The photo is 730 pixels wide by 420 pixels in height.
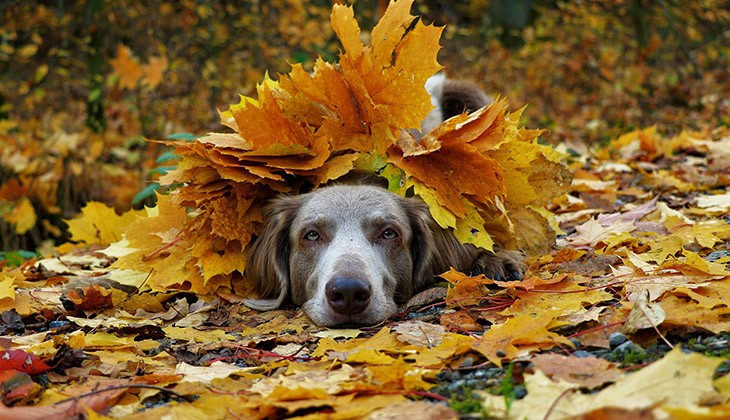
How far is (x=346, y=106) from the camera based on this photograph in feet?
13.9

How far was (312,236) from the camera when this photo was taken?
13.9 feet

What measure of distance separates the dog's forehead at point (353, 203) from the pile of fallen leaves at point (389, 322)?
13cm

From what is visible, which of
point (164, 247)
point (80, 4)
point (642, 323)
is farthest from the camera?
point (80, 4)

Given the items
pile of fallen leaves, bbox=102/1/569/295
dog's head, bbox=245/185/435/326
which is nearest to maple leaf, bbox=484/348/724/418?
dog's head, bbox=245/185/435/326

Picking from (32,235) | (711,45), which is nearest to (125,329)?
(32,235)

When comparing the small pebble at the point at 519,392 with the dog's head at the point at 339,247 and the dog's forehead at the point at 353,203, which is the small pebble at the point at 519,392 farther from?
the dog's forehead at the point at 353,203

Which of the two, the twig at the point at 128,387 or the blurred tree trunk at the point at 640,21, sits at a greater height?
the blurred tree trunk at the point at 640,21

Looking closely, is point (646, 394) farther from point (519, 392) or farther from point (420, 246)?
point (420, 246)

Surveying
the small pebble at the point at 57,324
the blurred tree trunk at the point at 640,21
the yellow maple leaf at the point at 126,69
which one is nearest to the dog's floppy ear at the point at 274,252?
the small pebble at the point at 57,324

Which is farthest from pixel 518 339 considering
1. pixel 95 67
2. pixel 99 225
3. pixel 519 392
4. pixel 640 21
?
pixel 640 21

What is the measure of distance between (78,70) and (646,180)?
836 centimetres

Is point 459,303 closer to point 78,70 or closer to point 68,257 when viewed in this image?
point 68,257

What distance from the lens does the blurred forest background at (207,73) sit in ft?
29.2

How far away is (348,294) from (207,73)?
819cm
